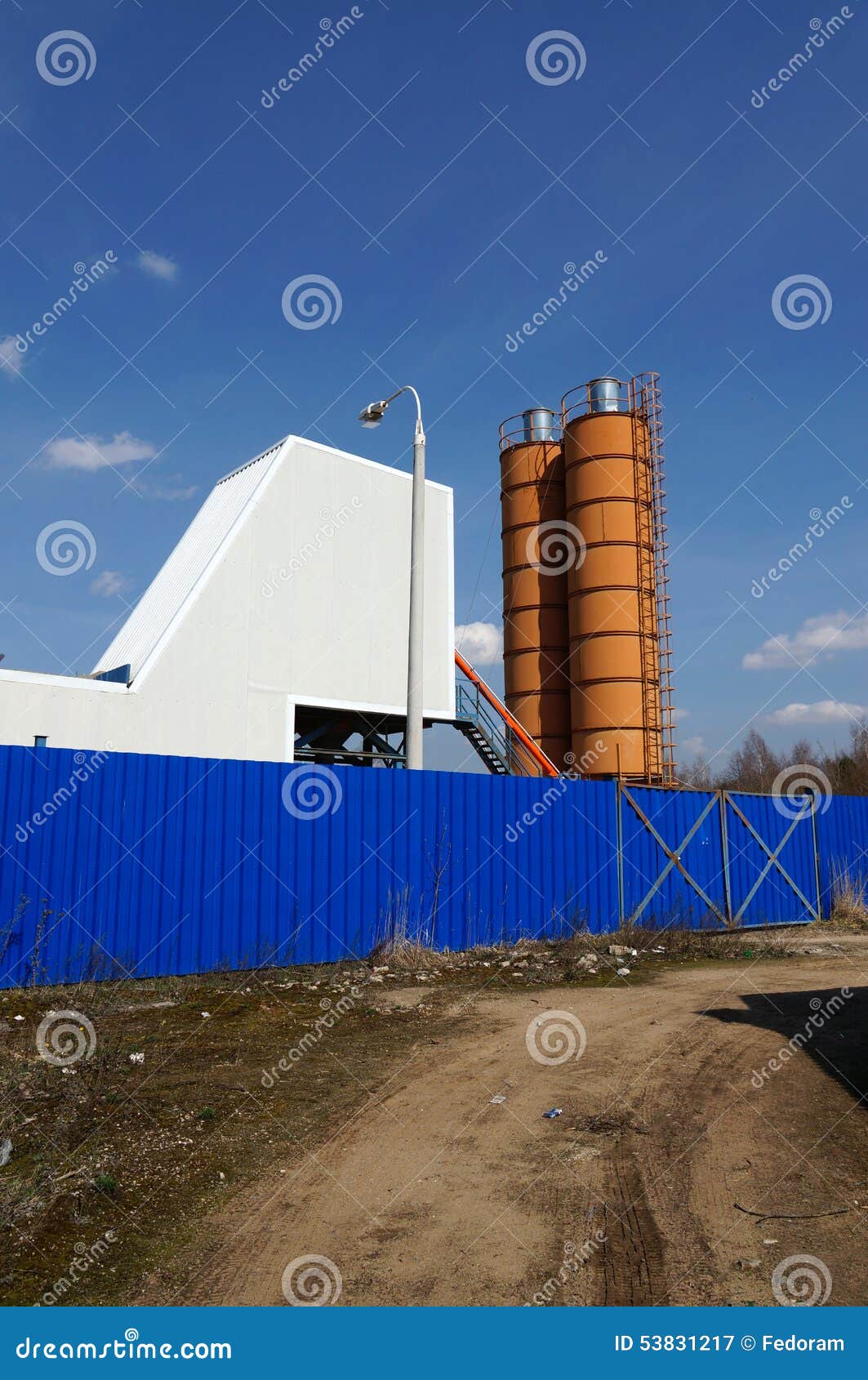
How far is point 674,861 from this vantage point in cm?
1458

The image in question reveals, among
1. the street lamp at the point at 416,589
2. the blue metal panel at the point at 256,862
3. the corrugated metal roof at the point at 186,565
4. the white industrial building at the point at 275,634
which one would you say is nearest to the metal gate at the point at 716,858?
the blue metal panel at the point at 256,862

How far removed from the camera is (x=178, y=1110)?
5.52 meters

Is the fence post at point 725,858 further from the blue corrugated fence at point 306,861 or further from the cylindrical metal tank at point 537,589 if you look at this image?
the cylindrical metal tank at point 537,589

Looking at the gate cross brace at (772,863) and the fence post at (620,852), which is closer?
the fence post at (620,852)

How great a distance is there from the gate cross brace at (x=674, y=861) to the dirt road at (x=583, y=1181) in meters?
6.29

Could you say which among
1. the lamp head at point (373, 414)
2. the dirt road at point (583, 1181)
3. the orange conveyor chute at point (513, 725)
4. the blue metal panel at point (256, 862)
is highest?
the lamp head at point (373, 414)

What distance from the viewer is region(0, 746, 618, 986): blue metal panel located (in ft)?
29.1

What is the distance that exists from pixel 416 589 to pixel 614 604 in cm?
989

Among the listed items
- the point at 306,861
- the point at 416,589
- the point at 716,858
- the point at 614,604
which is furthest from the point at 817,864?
the point at 306,861

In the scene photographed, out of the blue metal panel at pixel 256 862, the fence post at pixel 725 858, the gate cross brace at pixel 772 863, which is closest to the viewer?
the blue metal panel at pixel 256 862

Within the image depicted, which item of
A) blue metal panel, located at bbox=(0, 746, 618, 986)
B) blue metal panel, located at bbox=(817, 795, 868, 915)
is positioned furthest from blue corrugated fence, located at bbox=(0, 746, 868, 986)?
→ blue metal panel, located at bbox=(817, 795, 868, 915)

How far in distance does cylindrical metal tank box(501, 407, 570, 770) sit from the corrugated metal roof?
782cm

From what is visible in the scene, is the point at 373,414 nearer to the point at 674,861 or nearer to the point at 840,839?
the point at 674,861

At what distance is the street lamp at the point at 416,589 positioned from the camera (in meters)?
12.5
